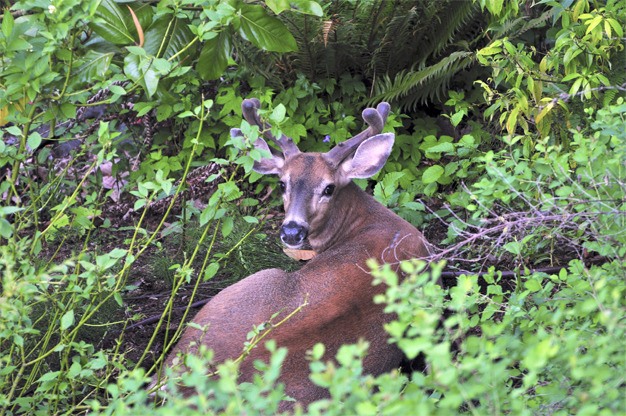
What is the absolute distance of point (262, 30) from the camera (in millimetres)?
5582

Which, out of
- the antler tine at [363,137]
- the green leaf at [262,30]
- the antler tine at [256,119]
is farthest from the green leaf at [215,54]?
the antler tine at [363,137]

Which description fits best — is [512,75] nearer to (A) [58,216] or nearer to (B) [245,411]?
(A) [58,216]

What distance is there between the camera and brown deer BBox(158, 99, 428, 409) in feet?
15.7

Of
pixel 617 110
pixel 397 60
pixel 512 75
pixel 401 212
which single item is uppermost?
pixel 617 110

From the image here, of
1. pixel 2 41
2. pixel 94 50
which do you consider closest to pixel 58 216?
pixel 2 41

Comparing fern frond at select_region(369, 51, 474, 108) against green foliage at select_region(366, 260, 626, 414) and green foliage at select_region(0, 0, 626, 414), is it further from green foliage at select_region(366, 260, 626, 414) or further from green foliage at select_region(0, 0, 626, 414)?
green foliage at select_region(366, 260, 626, 414)

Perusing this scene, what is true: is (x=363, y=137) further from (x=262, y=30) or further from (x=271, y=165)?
(x=262, y=30)

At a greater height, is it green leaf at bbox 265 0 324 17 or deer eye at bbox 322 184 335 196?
green leaf at bbox 265 0 324 17

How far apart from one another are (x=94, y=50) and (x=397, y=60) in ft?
9.41

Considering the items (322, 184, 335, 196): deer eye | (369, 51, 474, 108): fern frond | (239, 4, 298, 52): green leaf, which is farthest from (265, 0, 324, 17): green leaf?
(369, 51, 474, 108): fern frond

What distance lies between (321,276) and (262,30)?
1.46 m

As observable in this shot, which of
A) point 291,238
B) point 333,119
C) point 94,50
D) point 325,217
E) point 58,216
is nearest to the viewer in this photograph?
point 58,216

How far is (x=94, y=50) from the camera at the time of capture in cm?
539

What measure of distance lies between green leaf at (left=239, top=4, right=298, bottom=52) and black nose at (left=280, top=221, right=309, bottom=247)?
1.05m
